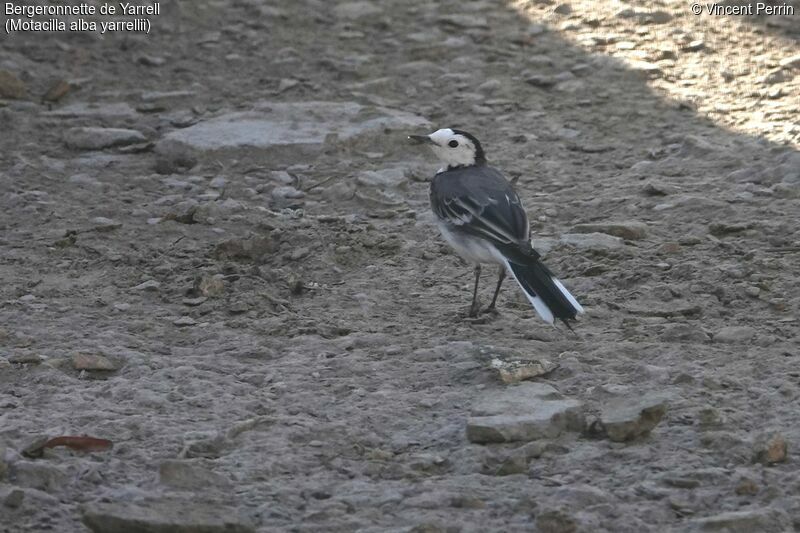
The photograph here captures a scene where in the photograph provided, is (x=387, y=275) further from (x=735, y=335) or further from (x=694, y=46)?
(x=694, y=46)

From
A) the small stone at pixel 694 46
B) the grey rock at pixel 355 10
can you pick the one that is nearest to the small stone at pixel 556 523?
the small stone at pixel 694 46

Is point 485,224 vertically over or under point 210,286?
over

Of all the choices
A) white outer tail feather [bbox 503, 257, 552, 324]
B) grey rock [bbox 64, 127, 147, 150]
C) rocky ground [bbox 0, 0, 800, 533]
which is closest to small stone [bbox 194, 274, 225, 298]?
rocky ground [bbox 0, 0, 800, 533]

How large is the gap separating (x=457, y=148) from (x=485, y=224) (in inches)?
39.0

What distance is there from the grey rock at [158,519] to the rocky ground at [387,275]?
1 centimetres

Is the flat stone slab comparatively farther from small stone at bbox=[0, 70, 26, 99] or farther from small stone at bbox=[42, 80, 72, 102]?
small stone at bbox=[0, 70, 26, 99]

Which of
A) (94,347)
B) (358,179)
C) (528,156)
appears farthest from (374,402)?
(528,156)

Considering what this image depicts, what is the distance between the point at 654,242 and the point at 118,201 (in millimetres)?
2950

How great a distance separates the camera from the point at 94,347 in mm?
5348

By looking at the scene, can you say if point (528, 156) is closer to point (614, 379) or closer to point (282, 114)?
point (282, 114)

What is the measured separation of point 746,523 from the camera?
377 centimetres

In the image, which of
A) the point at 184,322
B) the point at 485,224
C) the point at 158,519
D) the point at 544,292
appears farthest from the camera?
the point at 485,224

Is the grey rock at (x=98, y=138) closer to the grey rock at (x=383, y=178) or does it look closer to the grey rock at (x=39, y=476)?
the grey rock at (x=383, y=178)

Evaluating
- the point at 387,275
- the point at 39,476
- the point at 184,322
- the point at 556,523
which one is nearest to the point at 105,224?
the point at 184,322
